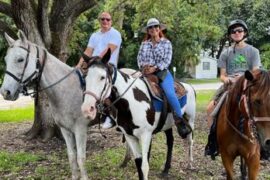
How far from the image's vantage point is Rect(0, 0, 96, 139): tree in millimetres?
9492

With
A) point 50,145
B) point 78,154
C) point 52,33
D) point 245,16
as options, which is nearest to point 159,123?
point 78,154

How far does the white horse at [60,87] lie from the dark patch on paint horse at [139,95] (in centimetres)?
99

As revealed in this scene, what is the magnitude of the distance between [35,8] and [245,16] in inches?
1110

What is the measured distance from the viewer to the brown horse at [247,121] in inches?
169

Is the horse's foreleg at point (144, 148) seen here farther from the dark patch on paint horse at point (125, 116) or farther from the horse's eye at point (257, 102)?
the horse's eye at point (257, 102)

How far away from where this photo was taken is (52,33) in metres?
10.1

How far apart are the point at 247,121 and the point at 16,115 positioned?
46.2 ft

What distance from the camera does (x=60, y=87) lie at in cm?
635

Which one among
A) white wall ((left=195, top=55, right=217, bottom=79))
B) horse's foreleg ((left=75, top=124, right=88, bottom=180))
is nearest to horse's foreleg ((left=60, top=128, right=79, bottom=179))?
horse's foreleg ((left=75, top=124, right=88, bottom=180))

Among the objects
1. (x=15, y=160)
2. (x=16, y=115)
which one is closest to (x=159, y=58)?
(x=15, y=160)

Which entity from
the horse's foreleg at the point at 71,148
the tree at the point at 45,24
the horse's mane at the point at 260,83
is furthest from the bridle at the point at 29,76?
the tree at the point at 45,24

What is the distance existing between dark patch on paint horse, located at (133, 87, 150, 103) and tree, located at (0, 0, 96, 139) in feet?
13.5

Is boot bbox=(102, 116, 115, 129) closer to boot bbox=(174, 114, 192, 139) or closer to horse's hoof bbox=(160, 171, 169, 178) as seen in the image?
boot bbox=(174, 114, 192, 139)

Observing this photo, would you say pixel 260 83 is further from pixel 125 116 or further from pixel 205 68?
pixel 205 68
